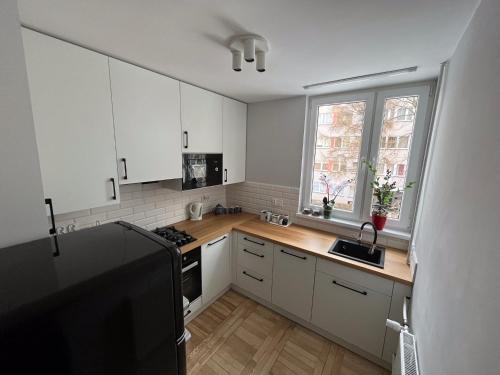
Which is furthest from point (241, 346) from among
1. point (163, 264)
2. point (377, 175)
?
point (377, 175)

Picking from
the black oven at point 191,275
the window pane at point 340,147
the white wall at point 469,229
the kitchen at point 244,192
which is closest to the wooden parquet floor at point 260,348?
the kitchen at point 244,192

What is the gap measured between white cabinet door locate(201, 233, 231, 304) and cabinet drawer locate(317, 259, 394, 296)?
989 millimetres

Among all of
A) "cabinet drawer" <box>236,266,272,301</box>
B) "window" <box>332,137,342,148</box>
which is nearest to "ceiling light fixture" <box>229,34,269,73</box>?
"window" <box>332,137,342,148</box>

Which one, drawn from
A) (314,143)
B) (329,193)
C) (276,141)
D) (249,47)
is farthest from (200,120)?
(329,193)

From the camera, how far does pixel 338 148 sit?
219 cm

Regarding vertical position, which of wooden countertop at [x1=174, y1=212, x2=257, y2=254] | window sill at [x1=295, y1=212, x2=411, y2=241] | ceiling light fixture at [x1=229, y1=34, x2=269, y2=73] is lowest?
wooden countertop at [x1=174, y1=212, x2=257, y2=254]

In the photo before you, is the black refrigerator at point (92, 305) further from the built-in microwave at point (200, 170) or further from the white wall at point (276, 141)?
the white wall at point (276, 141)

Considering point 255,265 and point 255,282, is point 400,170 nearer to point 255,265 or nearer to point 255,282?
point 255,265

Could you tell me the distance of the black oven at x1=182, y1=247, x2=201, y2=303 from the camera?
5.97ft

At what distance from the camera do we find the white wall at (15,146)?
0.64m

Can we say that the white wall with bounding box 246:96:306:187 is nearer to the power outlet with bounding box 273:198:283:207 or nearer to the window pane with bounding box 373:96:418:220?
the power outlet with bounding box 273:198:283:207

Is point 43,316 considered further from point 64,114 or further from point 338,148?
point 338,148

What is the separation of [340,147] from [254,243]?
1.37 metres

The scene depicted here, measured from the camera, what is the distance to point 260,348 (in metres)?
1.77
